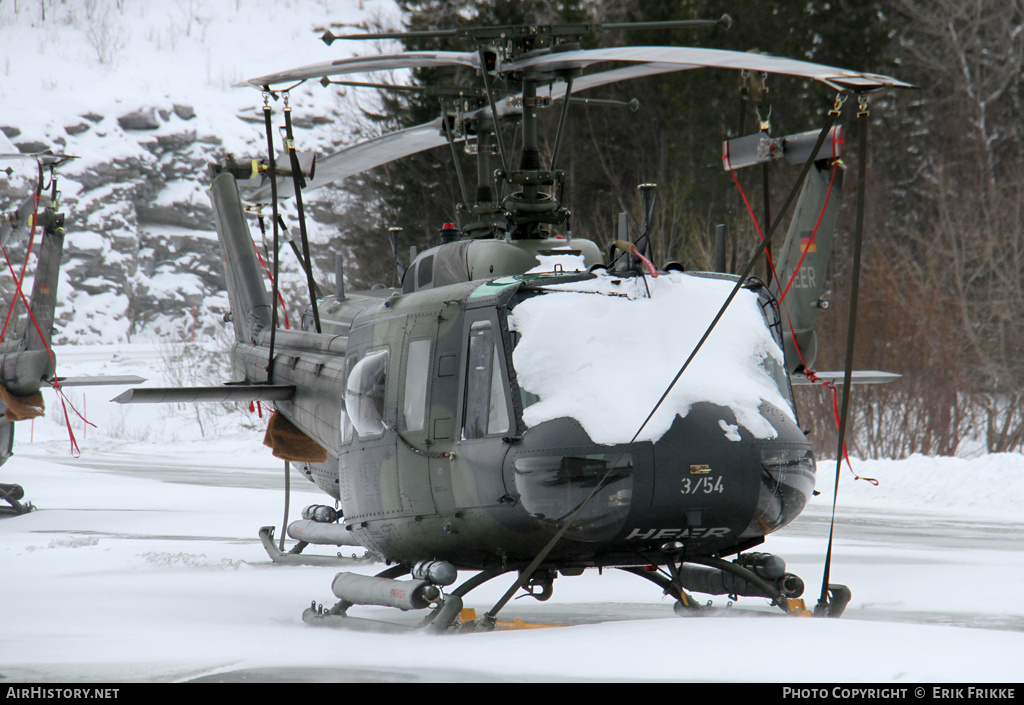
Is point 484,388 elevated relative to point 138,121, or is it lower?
lower

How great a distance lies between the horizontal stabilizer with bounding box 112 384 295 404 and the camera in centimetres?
745

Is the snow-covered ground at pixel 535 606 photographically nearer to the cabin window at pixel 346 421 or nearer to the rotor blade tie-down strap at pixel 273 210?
the cabin window at pixel 346 421

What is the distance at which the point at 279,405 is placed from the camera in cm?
906

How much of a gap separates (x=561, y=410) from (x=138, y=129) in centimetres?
7045

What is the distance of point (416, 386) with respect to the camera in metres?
6.57

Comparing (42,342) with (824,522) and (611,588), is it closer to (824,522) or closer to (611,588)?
(611,588)

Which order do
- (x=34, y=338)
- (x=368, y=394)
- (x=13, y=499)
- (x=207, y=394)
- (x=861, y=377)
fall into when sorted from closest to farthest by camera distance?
(x=368, y=394)
(x=207, y=394)
(x=861, y=377)
(x=34, y=338)
(x=13, y=499)

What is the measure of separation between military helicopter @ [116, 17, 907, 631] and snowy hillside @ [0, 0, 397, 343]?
2690cm

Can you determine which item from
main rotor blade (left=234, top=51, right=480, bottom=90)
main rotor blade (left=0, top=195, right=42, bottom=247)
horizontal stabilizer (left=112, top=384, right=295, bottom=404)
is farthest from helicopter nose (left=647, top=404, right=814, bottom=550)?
main rotor blade (left=0, top=195, right=42, bottom=247)

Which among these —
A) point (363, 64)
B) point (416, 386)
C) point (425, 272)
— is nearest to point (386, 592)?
point (416, 386)

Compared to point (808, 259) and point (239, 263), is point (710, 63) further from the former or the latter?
point (239, 263)

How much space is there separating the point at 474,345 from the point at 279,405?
3.36m

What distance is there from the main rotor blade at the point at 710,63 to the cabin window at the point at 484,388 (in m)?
1.83
